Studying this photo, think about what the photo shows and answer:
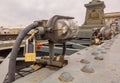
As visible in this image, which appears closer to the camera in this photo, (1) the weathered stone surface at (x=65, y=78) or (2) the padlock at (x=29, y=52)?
(1) the weathered stone surface at (x=65, y=78)

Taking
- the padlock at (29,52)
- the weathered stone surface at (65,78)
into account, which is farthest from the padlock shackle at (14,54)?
the weathered stone surface at (65,78)

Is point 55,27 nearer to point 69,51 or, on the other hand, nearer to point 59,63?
point 59,63

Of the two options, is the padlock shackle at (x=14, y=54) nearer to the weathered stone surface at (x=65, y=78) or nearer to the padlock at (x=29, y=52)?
the padlock at (x=29, y=52)

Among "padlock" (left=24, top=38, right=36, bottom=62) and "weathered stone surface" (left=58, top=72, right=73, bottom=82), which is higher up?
"padlock" (left=24, top=38, right=36, bottom=62)

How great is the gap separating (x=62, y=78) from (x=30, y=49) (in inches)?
14.7

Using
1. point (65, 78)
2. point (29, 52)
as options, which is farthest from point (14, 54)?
point (65, 78)

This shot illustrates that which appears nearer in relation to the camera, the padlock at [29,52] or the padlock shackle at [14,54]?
the padlock shackle at [14,54]

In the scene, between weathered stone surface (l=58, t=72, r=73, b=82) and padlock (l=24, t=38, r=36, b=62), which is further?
padlock (l=24, t=38, r=36, b=62)

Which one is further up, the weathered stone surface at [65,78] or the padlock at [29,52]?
the padlock at [29,52]

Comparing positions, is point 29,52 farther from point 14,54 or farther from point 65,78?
point 65,78

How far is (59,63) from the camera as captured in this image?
5.33ft

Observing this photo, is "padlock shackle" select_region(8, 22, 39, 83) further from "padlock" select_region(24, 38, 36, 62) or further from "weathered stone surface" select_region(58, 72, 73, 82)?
"weathered stone surface" select_region(58, 72, 73, 82)

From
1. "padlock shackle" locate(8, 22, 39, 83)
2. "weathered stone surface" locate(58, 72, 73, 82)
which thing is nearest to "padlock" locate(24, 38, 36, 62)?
"padlock shackle" locate(8, 22, 39, 83)

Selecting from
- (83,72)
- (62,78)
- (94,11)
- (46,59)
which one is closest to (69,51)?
(46,59)
